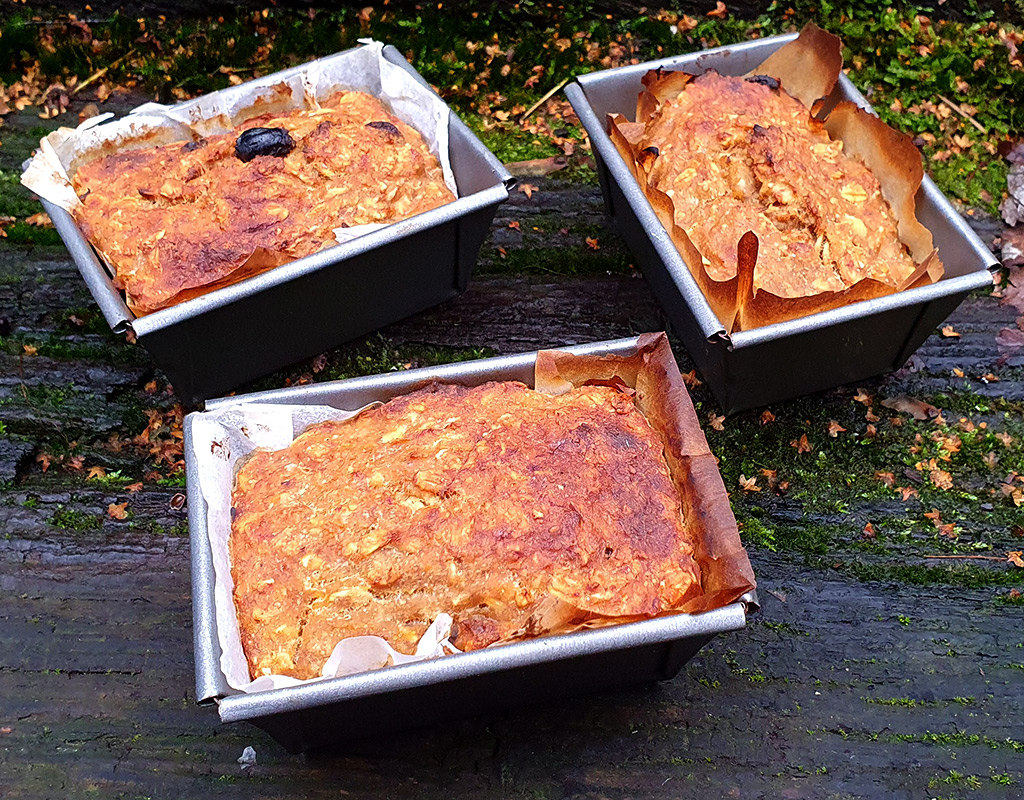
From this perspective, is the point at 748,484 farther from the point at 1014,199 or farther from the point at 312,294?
the point at 1014,199

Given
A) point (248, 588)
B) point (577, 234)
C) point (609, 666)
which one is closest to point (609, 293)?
point (577, 234)

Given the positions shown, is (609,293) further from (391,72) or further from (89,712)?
(89,712)

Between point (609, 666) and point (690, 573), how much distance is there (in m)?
0.45

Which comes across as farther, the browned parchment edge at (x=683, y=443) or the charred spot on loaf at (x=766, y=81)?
the charred spot on loaf at (x=766, y=81)

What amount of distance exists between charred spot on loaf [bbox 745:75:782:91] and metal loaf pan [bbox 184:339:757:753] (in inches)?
82.6

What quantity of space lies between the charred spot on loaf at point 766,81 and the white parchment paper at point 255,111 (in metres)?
1.70

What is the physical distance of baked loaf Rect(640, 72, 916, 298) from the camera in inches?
156

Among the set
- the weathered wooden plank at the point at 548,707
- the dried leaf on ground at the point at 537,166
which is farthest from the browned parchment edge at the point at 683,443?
the dried leaf on ground at the point at 537,166

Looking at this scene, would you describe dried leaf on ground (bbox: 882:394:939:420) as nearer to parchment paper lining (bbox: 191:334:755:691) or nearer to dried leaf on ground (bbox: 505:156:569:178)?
parchment paper lining (bbox: 191:334:755:691)

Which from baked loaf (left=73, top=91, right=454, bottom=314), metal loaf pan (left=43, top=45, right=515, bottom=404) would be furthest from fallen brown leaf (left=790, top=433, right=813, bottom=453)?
baked loaf (left=73, top=91, right=454, bottom=314)

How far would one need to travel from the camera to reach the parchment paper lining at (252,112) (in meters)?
4.29

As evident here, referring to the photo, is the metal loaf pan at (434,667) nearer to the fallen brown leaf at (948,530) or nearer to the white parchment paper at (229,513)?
the white parchment paper at (229,513)

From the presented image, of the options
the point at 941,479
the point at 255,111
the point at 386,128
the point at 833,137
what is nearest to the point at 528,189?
the point at 386,128

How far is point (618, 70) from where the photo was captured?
15.3ft
